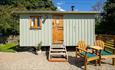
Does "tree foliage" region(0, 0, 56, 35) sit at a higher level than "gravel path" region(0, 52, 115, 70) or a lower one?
higher

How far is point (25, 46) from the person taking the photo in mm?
13984

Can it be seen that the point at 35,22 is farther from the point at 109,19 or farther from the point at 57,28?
the point at 109,19

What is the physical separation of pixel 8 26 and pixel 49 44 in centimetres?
840

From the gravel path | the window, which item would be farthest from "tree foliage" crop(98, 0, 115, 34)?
the gravel path

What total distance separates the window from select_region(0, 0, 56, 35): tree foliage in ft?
24.5

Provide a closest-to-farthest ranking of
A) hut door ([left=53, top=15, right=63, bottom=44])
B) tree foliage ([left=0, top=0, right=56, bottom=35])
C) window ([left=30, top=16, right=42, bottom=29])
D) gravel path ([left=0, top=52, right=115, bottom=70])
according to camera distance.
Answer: gravel path ([left=0, top=52, right=115, bottom=70]), window ([left=30, top=16, right=42, bottom=29]), hut door ([left=53, top=15, right=63, bottom=44]), tree foliage ([left=0, top=0, right=56, bottom=35])

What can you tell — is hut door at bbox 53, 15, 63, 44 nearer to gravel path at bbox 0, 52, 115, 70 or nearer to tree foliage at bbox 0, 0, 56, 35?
gravel path at bbox 0, 52, 115, 70

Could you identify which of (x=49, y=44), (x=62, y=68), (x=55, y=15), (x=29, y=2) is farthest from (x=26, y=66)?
(x=29, y=2)

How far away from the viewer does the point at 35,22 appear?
1362 cm

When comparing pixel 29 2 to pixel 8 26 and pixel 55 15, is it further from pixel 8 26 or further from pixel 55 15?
pixel 55 15

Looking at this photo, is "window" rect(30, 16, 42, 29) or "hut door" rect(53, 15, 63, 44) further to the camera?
"hut door" rect(53, 15, 63, 44)

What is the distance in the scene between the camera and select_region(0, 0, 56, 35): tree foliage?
2088cm

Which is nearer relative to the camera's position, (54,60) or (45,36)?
(54,60)

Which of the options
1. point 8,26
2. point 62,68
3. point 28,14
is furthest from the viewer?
point 8,26
